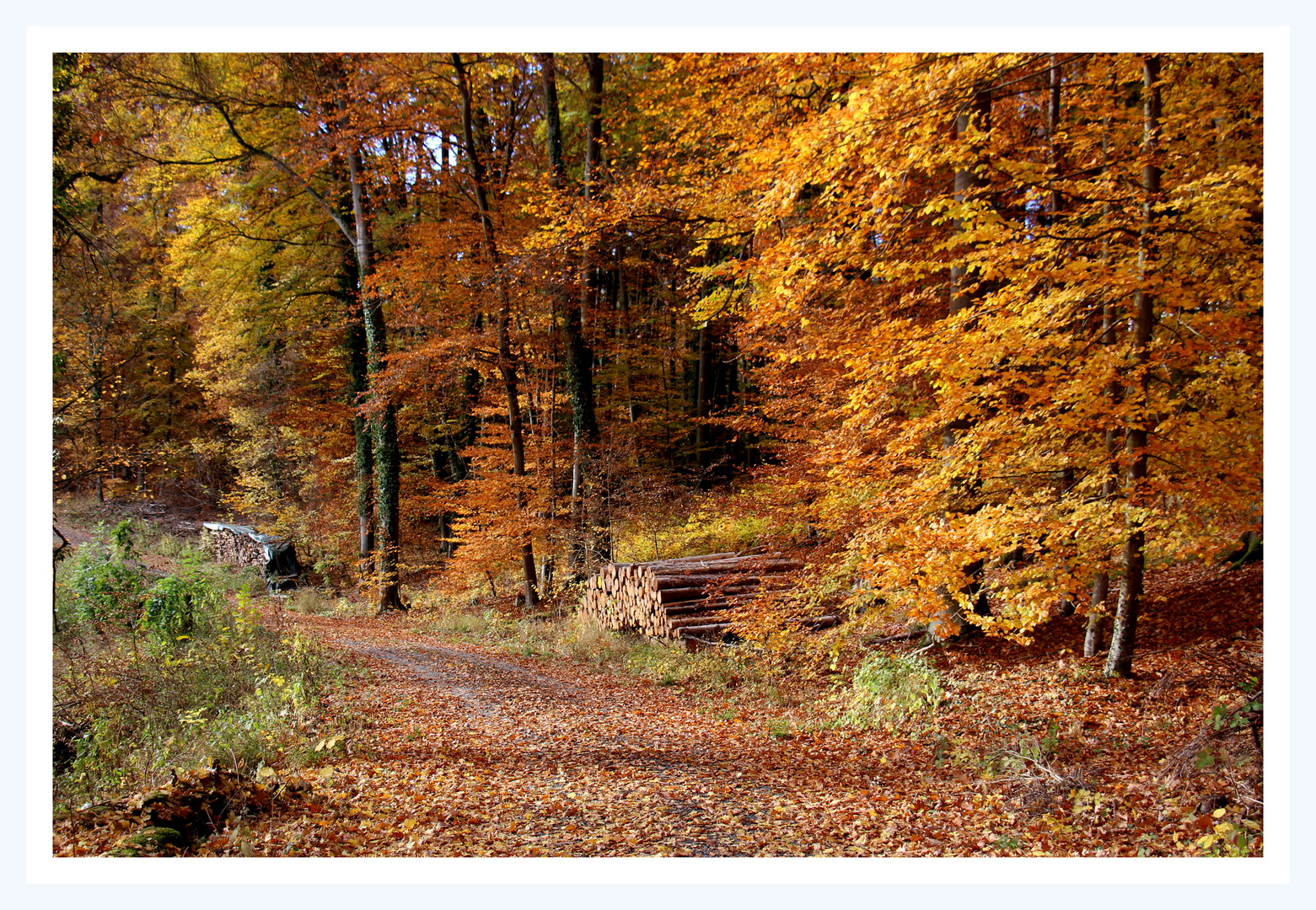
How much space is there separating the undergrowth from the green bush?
→ 430 cm

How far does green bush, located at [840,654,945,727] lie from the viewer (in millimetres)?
5859

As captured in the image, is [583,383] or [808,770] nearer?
[808,770]

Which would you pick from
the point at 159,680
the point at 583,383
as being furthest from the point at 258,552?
the point at 159,680

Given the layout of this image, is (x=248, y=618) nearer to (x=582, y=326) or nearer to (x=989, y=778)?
(x=989, y=778)

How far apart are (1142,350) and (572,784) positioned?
14.8 feet

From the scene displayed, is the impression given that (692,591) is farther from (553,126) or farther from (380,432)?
(380,432)

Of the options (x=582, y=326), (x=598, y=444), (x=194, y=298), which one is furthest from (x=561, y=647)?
(x=194, y=298)

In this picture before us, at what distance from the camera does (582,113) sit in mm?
12531

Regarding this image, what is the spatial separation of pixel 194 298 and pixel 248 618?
7.53m

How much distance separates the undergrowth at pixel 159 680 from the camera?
4.21m

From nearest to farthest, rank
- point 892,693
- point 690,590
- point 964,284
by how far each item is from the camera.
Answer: point 892,693
point 964,284
point 690,590

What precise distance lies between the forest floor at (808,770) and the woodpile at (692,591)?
1.66 m

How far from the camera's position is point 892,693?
20.3ft

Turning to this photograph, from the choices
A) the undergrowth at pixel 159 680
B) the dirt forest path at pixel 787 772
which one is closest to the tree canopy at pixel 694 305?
the dirt forest path at pixel 787 772
